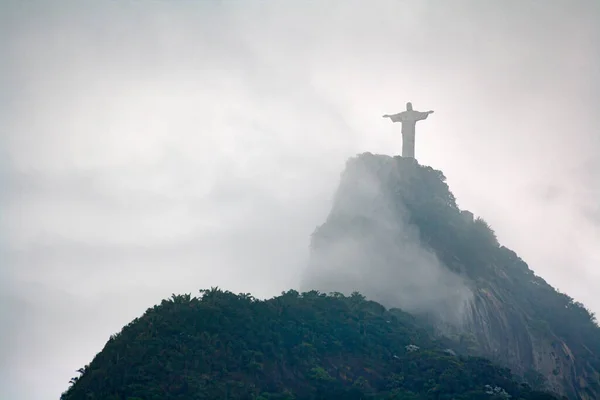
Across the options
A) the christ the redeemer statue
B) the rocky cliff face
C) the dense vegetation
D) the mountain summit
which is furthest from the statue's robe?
the dense vegetation

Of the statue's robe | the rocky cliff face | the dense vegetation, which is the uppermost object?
the statue's robe

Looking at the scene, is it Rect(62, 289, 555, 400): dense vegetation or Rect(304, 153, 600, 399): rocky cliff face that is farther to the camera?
Rect(304, 153, 600, 399): rocky cliff face

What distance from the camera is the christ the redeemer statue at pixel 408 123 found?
91500 mm

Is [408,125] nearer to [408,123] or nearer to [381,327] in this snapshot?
[408,123]

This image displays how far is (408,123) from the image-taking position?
304 feet

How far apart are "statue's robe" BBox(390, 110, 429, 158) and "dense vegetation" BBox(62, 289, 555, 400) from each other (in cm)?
3066

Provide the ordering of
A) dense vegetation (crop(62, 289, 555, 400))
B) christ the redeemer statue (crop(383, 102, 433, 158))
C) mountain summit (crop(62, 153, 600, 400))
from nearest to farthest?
dense vegetation (crop(62, 289, 555, 400))
mountain summit (crop(62, 153, 600, 400))
christ the redeemer statue (crop(383, 102, 433, 158))

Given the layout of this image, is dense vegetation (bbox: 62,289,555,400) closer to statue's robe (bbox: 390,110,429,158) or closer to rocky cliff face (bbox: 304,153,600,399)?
rocky cliff face (bbox: 304,153,600,399)

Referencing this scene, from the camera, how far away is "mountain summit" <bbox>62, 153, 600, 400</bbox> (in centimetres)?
5419

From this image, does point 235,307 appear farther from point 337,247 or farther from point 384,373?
point 337,247

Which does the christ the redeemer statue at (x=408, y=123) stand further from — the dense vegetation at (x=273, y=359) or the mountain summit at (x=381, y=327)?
the dense vegetation at (x=273, y=359)

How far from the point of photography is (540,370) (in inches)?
2950

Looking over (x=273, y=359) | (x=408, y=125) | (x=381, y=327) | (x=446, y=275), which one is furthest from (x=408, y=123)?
(x=273, y=359)

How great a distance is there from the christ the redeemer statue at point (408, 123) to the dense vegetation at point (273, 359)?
3070cm
